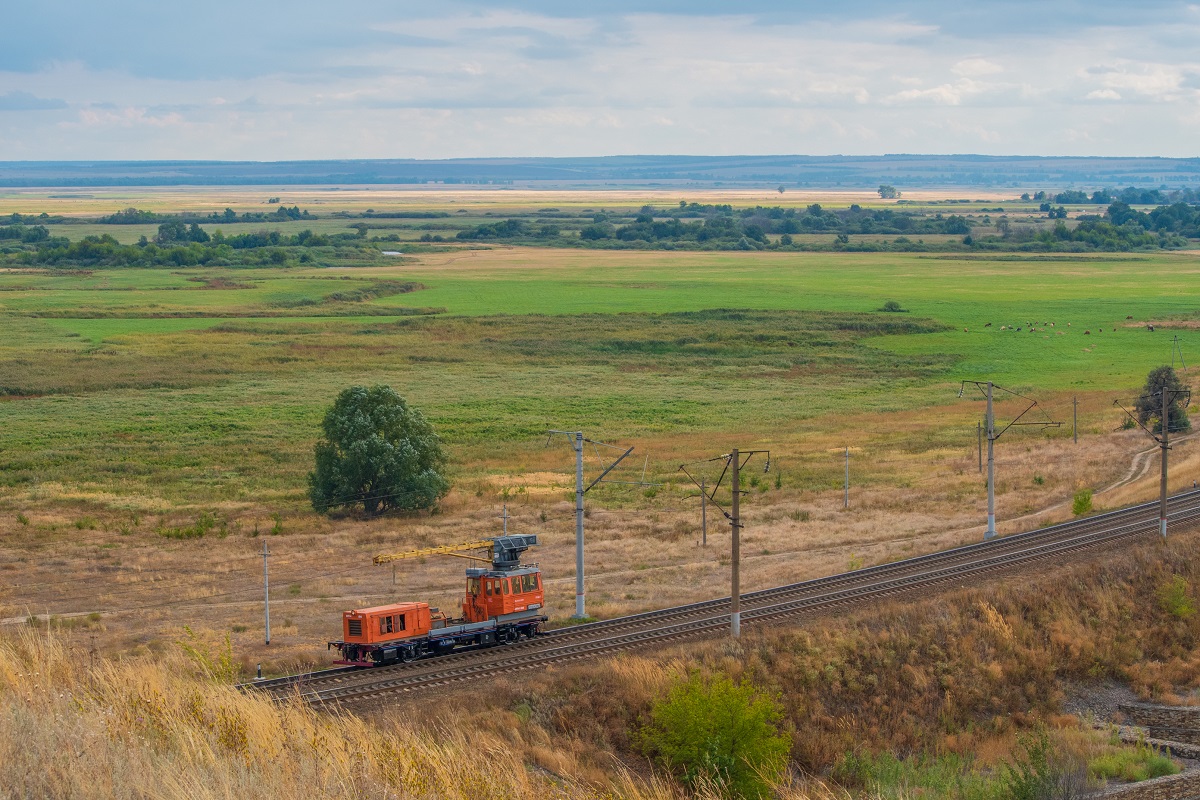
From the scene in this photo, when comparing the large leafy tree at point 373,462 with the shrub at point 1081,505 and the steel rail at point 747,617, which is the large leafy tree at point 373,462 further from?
the shrub at point 1081,505

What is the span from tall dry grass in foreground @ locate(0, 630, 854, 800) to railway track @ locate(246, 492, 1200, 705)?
7868mm

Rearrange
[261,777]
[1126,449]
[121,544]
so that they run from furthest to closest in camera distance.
Answer: [1126,449]
[121,544]
[261,777]

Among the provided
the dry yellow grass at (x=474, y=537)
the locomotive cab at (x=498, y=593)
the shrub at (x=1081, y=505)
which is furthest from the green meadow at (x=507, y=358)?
the locomotive cab at (x=498, y=593)

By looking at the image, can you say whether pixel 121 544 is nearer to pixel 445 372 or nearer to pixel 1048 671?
pixel 1048 671

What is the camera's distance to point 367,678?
101ft

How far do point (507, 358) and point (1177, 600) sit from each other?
3124 inches

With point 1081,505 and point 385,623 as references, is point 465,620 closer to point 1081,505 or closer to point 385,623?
point 385,623

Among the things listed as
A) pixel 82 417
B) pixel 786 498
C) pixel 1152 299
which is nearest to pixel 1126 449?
pixel 786 498

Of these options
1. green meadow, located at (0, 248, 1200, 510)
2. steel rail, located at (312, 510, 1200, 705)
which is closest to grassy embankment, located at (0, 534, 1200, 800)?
steel rail, located at (312, 510, 1200, 705)

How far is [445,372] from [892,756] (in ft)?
261

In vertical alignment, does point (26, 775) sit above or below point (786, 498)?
above

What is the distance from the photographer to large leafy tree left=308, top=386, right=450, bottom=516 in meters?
59.3

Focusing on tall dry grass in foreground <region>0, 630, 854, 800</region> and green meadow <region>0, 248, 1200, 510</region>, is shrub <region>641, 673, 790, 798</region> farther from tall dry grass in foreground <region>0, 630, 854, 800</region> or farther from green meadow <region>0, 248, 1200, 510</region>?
green meadow <region>0, 248, 1200, 510</region>

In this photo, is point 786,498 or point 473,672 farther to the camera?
→ point 786,498
